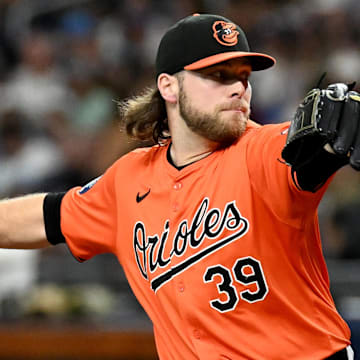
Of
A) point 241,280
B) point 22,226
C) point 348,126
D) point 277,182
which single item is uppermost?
point 348,126

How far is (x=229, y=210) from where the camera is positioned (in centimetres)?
233

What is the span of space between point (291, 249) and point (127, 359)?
2221 mm

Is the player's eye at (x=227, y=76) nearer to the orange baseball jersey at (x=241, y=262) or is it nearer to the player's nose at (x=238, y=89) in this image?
the player's nose at (x=238, y=89)

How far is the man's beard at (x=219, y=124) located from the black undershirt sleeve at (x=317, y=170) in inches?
17.8

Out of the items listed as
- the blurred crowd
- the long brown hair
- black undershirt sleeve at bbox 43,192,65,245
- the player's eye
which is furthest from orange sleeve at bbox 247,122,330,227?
the blurred crowd

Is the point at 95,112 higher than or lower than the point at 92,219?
lower

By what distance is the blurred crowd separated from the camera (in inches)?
231

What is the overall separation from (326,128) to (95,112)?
205 inches

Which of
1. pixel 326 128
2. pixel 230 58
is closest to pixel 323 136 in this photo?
pixel 326 128

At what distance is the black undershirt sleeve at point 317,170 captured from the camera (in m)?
2.01

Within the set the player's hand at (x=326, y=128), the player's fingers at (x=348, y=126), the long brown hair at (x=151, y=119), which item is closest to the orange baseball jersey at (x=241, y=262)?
the player's hand at (x=326, y=128)

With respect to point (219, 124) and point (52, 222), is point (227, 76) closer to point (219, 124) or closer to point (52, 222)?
point (219, 124)

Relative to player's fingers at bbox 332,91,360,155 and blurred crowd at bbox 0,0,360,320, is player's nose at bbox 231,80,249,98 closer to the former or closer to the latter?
player's fingers at bbox 332,91,360,155

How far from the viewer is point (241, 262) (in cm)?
229
